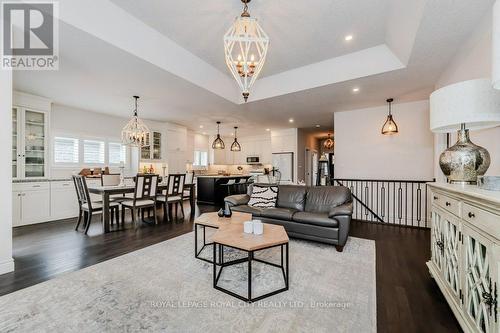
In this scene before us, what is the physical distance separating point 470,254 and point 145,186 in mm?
4804

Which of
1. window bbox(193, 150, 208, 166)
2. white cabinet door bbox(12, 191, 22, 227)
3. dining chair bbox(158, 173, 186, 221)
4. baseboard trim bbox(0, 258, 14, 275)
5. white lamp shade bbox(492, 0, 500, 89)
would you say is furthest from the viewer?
window bbox(193, 150, 208, 166)

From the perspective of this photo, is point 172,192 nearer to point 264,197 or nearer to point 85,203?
point 85,203

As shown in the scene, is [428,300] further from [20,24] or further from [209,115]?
[209,115]

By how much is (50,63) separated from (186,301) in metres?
3.77

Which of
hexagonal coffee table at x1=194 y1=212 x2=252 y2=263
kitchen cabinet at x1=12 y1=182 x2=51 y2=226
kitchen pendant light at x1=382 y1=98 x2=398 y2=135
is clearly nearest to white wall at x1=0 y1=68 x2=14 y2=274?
hexagonal coffee table at x1=194 y1=212 x2=252 y2=263

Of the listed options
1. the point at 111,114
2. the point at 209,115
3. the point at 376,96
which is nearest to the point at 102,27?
the point at 209,115

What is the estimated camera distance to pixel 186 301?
6.32 ft

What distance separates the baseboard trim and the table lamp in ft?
14.9

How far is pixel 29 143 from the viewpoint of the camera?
4.64 m

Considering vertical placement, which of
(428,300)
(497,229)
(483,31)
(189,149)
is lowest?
(428,300)

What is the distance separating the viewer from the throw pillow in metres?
4.14

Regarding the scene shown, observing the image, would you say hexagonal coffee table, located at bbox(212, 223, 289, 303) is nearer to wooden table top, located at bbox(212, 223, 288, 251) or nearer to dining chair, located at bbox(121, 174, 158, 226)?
wooden table top, located at bbox(212, 223, 288, 251)

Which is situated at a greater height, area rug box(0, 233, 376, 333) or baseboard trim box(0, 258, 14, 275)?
baseboard trim box(0, 258, 14, 275)

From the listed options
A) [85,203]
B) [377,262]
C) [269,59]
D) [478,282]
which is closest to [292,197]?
[377,262]
